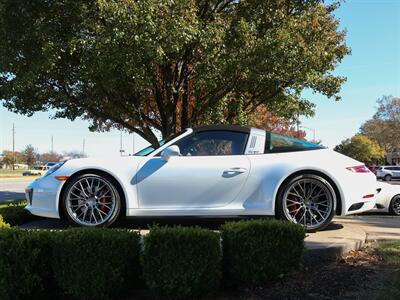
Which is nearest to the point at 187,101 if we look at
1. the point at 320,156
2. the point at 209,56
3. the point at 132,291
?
the point at 209,56

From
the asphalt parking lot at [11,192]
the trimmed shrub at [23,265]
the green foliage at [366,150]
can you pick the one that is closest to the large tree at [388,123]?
the green foliage at [366,150]

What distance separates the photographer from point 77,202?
548 cm

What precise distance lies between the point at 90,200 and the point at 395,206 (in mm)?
7859

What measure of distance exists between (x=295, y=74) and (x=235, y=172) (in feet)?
19.1

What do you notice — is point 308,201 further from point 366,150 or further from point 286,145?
point 366,150

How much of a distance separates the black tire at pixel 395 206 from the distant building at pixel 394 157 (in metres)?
80.7

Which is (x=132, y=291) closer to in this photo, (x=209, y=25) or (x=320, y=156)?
(x=320, y=156)

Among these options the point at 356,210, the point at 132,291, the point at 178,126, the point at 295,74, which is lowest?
the point at 132,291

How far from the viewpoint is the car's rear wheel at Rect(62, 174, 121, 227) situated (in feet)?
17.8

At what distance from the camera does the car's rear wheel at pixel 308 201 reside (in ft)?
17.6

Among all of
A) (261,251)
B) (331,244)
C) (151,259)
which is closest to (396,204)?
(331,244)

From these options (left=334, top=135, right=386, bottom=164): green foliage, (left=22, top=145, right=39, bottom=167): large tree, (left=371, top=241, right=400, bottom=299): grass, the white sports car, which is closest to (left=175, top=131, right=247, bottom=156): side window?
the white sports car

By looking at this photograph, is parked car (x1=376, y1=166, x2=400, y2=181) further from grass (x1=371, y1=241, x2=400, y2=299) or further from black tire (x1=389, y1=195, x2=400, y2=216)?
grass (x1=371, y1=241, x2=400, y2=299)

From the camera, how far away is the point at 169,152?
17.6 ft
